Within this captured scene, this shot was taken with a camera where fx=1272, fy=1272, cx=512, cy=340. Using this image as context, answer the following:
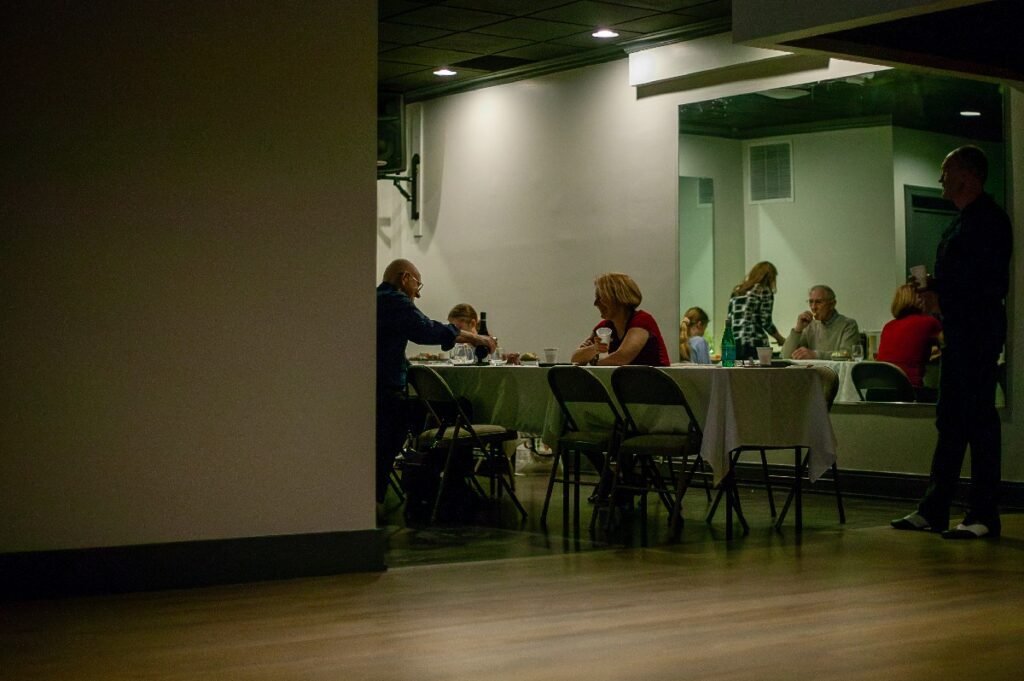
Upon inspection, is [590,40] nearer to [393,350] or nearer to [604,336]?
[604,336]

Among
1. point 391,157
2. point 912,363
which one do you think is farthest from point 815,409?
point 391,157

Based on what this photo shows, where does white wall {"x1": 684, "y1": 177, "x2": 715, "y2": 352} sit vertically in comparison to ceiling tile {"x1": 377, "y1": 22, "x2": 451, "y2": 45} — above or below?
below

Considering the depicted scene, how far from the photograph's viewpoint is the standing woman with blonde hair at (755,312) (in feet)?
30.4

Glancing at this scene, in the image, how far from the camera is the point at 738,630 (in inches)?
161

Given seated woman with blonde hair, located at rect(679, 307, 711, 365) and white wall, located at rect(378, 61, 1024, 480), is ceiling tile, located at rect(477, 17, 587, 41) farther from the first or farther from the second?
seated woman with blonde hair, located at rect(679, 307, 711, 365)

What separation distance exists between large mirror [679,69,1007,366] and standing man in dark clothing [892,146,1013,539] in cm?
164

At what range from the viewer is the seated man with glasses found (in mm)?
8898

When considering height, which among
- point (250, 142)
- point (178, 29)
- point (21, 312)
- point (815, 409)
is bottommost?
point (815, 409)

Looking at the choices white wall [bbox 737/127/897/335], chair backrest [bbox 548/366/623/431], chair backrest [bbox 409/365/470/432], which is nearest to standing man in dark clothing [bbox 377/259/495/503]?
chair backrest [bbox 409/365/470/432]

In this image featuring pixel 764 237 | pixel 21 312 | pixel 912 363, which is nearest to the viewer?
pixel 21 312

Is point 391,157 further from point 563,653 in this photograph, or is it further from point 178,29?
point 563,653

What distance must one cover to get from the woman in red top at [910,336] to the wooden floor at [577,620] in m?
2.41

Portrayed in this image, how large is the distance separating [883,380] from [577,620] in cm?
451

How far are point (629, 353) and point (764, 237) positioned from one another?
131 inches
